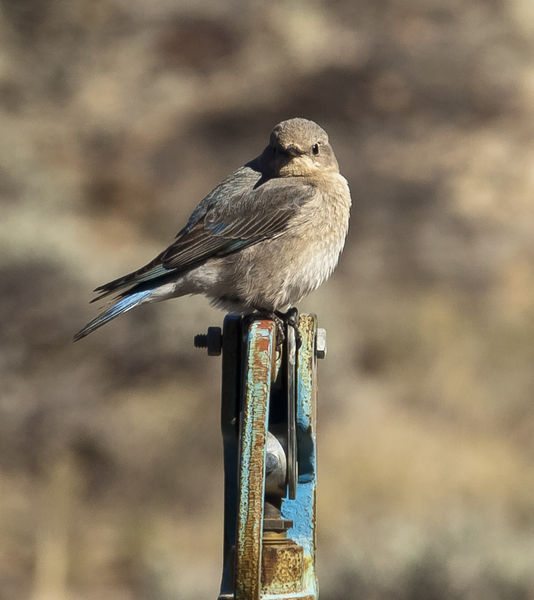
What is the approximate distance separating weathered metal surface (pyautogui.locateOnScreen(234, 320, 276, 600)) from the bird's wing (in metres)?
2.20

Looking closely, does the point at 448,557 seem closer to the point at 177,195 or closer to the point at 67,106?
the point at 177,195

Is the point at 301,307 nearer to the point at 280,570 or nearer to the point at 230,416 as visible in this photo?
the point at 230,416

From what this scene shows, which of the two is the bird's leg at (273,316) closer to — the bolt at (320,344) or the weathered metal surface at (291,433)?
the bolt at (320,344)

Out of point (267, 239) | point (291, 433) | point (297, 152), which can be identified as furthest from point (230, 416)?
point (297, 152)

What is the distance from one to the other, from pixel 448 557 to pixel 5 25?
11.3 m

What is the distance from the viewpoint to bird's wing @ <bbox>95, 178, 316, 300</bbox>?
4562 mm

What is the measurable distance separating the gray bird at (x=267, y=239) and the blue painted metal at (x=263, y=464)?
1.63 m

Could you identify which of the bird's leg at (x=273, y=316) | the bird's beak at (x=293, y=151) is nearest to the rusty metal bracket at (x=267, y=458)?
the bird's leg at (x=273, y=316)

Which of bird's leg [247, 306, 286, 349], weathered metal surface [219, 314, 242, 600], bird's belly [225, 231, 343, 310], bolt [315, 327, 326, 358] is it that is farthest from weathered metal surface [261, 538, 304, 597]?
bird's belly [225, 231, 343, 310]

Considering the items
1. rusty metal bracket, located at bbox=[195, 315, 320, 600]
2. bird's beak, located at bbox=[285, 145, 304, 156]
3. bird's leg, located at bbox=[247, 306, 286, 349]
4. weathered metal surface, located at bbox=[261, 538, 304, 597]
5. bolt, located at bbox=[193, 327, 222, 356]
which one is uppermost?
bird's beak, located at bbox=[285, 145, 304, 156]

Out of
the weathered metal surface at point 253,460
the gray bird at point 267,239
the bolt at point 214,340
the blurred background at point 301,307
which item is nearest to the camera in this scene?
the weathered metal surface at point 253,460

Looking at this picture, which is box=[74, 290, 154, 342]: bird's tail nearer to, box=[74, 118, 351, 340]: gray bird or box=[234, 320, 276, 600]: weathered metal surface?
box=[74, 118, 351, 340]: gray bird

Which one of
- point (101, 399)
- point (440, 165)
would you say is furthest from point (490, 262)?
point (101, 399)

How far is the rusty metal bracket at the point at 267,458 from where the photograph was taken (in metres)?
2.07
